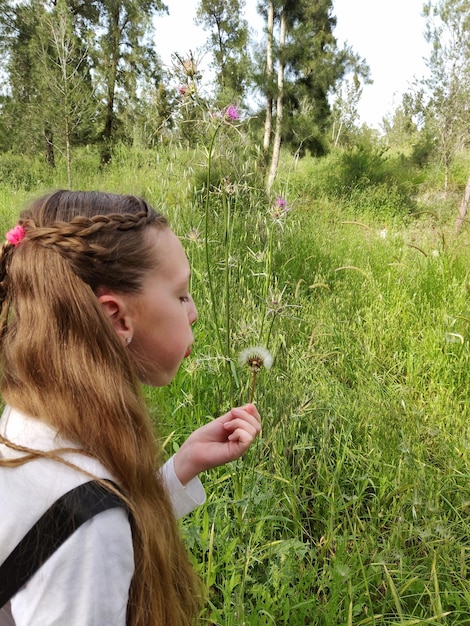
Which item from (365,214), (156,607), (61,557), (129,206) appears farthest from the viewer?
(365,214)

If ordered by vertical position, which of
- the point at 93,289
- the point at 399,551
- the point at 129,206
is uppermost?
the point at 129,206

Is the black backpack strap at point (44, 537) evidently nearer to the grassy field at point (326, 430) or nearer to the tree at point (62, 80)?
the grassy field at point (326, 430)

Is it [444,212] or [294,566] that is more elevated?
[444,212]

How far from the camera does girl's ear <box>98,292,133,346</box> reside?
2.55 feet

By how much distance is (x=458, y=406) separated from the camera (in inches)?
76.9

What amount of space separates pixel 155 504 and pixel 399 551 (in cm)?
92

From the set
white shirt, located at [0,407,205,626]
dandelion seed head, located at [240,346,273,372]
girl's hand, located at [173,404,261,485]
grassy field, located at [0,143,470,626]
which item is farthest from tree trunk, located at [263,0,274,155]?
white shirt, located at [0,407,205,626]

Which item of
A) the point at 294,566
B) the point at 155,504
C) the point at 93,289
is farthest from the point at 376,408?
the point at 93,289

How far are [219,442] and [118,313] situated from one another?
409 millimetres

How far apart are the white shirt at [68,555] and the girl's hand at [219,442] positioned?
35cm

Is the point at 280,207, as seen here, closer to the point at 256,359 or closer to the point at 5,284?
the point at 256,359

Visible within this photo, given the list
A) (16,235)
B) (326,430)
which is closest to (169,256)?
(16,235)

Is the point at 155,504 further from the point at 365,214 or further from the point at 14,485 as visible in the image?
the point at 365,214

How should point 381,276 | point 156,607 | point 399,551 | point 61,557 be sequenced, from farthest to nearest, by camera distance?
point 381,276 < point 399,551 < point 156,607 < point 61,557
